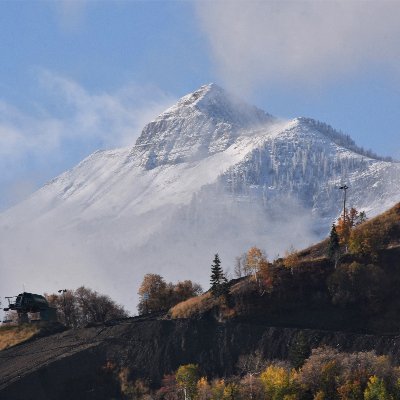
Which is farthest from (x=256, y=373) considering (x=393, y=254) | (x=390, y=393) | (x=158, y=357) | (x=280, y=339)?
(x=393, y=254)

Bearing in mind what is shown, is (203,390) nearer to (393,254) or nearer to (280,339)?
(280,339)

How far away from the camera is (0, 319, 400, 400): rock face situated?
140750 millimetres

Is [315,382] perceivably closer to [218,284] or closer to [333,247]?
[218,284]

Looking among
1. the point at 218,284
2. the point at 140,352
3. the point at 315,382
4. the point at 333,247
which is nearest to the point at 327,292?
the point at 333,247

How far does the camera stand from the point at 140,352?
5925 inches

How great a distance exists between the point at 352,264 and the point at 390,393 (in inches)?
1793

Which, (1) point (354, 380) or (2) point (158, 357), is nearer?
(1) point (354, 380)

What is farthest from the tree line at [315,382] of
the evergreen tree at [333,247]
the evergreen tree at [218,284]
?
the evergreen tree at [333,247]

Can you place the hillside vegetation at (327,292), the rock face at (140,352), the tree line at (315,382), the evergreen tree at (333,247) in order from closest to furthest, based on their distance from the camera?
the tree line at (315,382) < the rock face at (140,352) < the hillside vegetation at (327,292) < the evergreen tree at (333,247)

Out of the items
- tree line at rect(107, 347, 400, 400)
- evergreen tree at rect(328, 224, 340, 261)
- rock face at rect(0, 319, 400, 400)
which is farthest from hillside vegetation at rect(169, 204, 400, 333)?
tree line at rect(107, 347, 400, 400)

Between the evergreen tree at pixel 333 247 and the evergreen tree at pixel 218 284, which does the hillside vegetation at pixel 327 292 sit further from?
the evergreen tree at pixel 218 284

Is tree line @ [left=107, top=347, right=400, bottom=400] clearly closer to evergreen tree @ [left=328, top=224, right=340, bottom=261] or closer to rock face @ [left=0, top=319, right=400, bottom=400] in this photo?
rock face @ [left=0, top=319, right=400, bottom=400]

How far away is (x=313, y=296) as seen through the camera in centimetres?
15588

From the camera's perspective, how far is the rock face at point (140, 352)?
140750 millimetres
